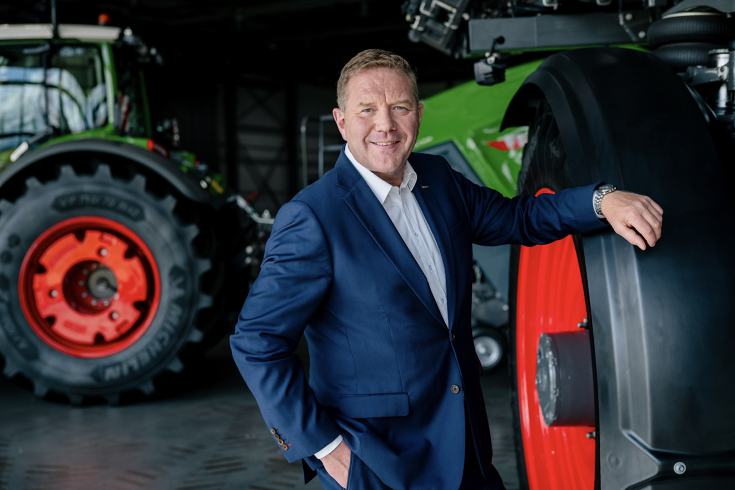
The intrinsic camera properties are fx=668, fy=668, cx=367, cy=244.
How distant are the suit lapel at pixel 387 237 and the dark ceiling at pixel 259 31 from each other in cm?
912

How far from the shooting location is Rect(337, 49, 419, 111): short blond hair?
1.46 metres

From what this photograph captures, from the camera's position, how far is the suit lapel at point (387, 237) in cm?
144

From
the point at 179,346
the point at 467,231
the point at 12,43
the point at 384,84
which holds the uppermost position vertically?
the point at 12,43

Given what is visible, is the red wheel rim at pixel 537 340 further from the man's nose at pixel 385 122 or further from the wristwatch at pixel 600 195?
the man's nose at pixel 385 122

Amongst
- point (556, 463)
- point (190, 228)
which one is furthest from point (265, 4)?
point (556, 463)

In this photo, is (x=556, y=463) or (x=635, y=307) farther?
(x=556, y=463)

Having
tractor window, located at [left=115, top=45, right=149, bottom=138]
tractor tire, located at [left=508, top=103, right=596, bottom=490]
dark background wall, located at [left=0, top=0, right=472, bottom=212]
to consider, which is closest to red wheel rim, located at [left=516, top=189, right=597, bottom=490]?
tractor tire, located at [left=508, top=103, right=596, bottom=490]

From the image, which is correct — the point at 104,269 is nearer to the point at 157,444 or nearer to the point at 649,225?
the point at 157,444

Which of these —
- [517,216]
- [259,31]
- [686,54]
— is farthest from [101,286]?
[259,31]

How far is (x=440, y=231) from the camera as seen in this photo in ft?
5.12

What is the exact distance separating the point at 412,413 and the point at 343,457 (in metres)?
0.18

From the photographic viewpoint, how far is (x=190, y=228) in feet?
12.6

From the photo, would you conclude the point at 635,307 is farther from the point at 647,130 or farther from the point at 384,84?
the point at 384,84

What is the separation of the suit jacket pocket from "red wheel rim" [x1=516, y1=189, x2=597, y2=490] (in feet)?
2.14
